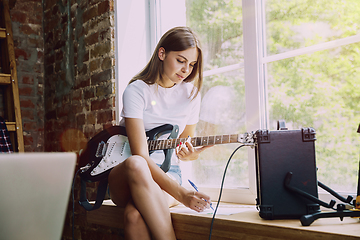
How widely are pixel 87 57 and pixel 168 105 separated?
3.15 feet

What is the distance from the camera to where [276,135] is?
1158 millimetres

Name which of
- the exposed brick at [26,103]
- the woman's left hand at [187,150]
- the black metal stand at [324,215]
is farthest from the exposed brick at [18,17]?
the black metal stand at [324,215]

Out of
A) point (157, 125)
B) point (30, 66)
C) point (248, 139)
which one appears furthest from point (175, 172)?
point (30, 66)

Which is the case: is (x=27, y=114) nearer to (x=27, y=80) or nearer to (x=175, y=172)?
(x=27, y=80)

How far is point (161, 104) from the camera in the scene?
1.76 m

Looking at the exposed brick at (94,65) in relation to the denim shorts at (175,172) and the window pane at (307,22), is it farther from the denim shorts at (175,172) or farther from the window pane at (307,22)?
the window pane at (307,22)

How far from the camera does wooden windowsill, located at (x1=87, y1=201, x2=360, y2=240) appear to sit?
0.95 m

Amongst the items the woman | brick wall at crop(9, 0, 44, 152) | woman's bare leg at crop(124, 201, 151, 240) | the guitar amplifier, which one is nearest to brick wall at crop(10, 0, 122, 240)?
brick wall at crop(9, 0, 44, 152)

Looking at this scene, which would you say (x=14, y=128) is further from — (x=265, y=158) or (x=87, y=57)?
(x=265, y=158)

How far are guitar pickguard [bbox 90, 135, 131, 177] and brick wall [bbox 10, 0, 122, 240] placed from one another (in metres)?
0.48

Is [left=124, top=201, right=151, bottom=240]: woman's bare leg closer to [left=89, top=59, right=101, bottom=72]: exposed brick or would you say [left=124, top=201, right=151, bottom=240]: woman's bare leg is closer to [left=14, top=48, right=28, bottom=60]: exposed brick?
[left=89, top=59, right=101, bottom=72]: exposed brick

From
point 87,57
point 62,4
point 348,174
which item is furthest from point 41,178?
point 62,4

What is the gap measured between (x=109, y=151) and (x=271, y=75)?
0.89 metres

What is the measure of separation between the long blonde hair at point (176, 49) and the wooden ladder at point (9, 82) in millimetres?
1174
